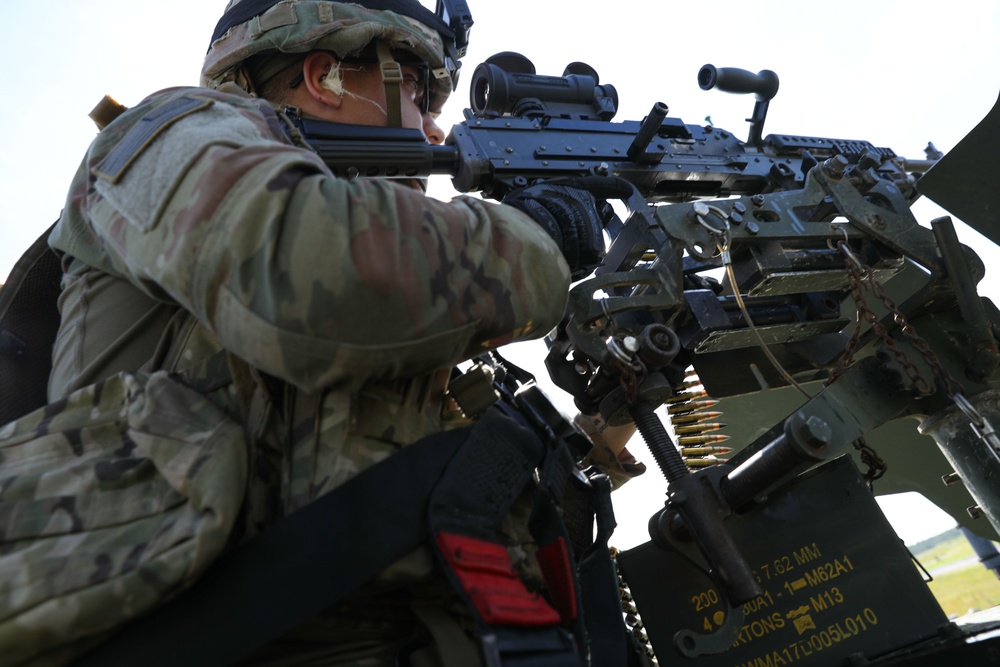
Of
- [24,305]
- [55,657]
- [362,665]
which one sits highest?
[24,305]

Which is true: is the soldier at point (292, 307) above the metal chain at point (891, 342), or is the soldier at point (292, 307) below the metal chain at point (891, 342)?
above

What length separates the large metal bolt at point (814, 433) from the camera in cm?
222

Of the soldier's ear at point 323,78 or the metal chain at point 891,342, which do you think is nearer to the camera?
the soldier's ear at point 323,78

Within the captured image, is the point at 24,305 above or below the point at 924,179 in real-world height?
below

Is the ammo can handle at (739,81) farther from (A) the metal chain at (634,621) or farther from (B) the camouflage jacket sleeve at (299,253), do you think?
(B) the camouflage jacket sleeve at (299,253)

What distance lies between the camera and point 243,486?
1.38 meters

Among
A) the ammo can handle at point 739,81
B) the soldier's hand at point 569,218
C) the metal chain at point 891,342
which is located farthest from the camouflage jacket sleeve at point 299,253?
the ammo can handle at point 739,81

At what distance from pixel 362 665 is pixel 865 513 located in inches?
57.0

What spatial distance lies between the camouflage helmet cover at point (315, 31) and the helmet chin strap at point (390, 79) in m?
0.05

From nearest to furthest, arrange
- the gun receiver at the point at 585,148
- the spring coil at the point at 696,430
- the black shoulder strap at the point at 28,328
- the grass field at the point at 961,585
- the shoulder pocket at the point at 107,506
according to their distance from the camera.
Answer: the shoulder pocket at the point at 107,506 → the black shoulder strap at the point at 28,328 → the gun receiver at the point at 585,148 → the spring coil at the point at 696,430 → the grass field at the point at 961,585

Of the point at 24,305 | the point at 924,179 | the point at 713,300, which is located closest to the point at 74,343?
the point at 24,305

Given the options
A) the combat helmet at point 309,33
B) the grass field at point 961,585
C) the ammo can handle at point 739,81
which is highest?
the combat helmet at point 309,33

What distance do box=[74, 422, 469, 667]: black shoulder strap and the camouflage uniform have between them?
0.17ft

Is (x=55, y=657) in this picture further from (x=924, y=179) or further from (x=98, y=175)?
(x=924, y=179)
